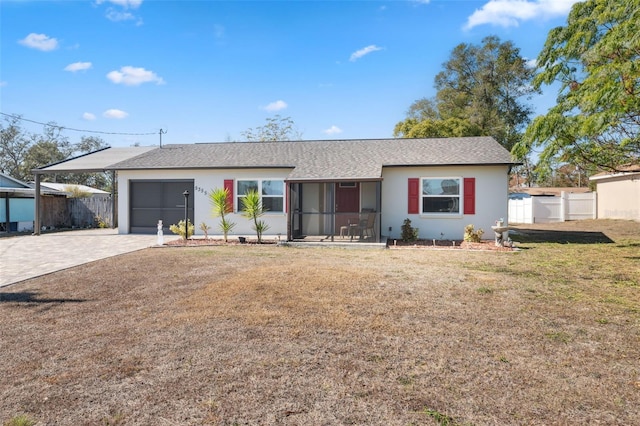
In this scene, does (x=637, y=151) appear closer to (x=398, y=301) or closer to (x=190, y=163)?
(x=398, y=301)

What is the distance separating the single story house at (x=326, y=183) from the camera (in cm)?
1402

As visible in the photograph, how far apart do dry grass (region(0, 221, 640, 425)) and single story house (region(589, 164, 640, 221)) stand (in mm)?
18366

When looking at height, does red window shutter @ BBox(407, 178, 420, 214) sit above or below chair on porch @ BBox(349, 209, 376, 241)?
above

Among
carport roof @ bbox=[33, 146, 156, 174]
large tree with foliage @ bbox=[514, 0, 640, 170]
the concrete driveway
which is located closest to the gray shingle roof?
carport roof @ bbox=[33, 146, 156, 174]

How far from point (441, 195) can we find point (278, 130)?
31940mm

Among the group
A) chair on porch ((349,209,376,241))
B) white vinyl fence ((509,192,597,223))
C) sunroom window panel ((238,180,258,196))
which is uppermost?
sunroom window panel ((238,180,258,196))

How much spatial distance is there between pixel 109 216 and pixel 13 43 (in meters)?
8.99

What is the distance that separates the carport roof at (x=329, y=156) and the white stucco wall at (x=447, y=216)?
42 centimetres

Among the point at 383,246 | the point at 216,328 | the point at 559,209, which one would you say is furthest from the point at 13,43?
the point at 559,209

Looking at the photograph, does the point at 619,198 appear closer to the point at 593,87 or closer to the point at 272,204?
the point at 593,87

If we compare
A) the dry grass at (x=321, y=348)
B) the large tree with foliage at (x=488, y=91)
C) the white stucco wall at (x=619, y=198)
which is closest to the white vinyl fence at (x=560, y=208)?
the white stucco wall at (x=619, y=198)

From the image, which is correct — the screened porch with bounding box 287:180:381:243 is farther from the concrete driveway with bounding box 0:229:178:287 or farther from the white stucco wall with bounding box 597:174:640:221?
the white stucco wall with bounding box 597:174:640:221

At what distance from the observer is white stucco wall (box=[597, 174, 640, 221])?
72.6ft

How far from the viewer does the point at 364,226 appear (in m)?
14.0
